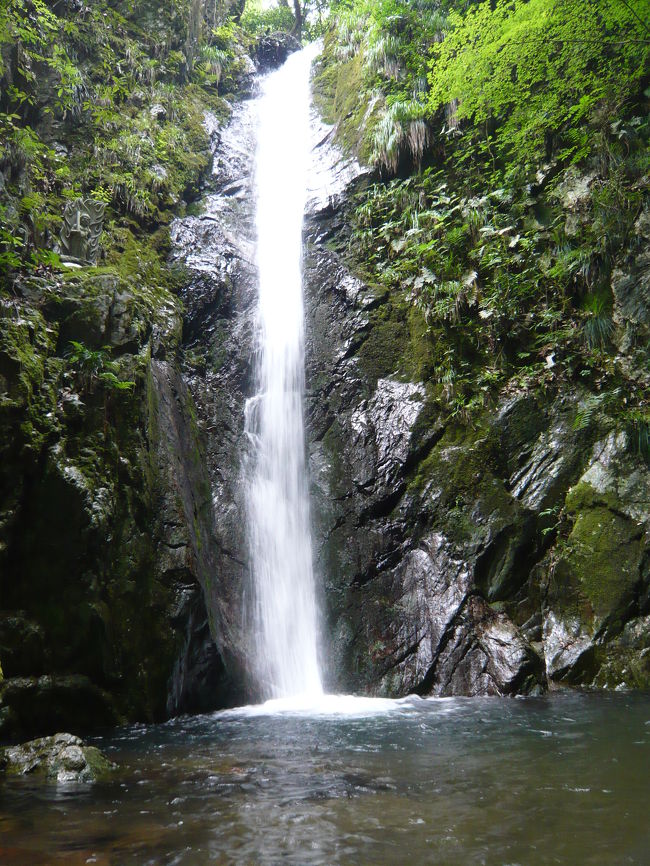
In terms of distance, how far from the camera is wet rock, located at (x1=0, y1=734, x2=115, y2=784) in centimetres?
400

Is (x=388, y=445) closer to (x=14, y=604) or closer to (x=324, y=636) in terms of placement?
(x=324, y=636)

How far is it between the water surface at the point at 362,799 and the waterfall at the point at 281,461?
2.67m

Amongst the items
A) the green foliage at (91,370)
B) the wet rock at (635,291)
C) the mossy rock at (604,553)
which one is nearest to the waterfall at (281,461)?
the green foliage at (91,370)

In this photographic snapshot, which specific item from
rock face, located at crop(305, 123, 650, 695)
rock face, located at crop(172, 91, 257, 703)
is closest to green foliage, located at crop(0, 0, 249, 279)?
rock face, located at crop(172, 91, 257, 703)

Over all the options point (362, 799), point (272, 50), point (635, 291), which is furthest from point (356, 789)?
point (272, 50)

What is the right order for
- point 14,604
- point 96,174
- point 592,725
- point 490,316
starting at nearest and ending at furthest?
point 592,725, point 14,604, point 490,316, point 96,174

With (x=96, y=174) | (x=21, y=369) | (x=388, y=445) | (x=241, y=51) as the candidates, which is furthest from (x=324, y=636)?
(x=241, y=51)

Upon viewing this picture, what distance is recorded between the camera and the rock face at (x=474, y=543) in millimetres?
7238

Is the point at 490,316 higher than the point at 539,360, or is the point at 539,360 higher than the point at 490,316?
the point at 490,316

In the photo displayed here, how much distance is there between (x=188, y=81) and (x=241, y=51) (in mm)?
3708

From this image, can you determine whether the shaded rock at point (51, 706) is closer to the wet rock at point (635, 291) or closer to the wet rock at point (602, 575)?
the wet rock at point (602, 575)

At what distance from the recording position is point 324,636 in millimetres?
8281

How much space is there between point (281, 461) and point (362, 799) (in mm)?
6589

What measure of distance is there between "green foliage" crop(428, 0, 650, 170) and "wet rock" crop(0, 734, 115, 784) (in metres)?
10.9
